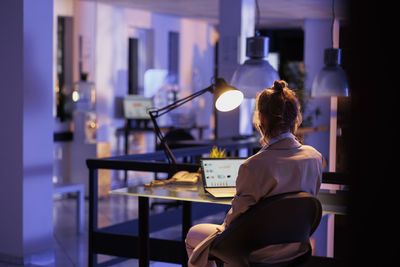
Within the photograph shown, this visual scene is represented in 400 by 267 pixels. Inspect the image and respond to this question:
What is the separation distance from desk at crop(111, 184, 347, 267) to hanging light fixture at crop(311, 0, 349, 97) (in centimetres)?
166

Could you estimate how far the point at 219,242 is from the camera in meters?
2.25

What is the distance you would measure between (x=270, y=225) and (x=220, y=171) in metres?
1.11

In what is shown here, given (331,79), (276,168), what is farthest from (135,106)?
(276,168)

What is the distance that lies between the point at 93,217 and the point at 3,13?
1.84 metres

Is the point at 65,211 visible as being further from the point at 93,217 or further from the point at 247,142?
the point at 93,217

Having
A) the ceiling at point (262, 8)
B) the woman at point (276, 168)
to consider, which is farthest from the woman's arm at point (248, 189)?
the ceiling at point (262, 8)

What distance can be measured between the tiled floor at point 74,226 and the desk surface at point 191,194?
1.05m

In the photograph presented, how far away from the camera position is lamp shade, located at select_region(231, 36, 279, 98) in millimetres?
3666

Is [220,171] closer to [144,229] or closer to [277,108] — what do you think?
[144,229]

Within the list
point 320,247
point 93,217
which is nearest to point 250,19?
point 320,247

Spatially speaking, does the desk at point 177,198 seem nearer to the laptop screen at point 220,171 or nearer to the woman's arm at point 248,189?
the laptop screen at point 220,171

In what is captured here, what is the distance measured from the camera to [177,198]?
3.00 meters

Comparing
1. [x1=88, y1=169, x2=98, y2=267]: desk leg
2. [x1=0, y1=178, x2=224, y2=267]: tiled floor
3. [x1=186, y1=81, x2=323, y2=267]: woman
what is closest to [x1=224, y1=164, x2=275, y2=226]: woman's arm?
[x1=186, y1=81, x2=323, y2=267]: woman

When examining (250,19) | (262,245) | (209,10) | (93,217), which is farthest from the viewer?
(209,10)
